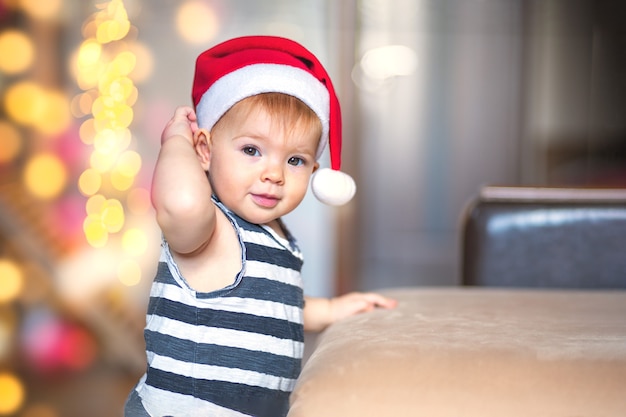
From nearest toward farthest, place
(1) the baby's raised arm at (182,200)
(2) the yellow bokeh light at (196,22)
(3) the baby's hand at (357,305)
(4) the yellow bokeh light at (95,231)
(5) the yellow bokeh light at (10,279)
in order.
Answer: (1) the baby's raised arm at (182,200) < (3) the baby's hand at (357,305) < (5) the yellow bokeh light at (10,279) < (4) the yellow bokeh light at (95,231) < (2) the yellow bokeh light at (196,22)

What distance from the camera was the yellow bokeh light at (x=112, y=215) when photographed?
112 inches

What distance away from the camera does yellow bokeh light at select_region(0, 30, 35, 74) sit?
2.85 m

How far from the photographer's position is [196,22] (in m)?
3.30

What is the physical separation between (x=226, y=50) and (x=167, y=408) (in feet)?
1.50

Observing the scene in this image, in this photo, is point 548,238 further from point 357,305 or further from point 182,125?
point 182,125

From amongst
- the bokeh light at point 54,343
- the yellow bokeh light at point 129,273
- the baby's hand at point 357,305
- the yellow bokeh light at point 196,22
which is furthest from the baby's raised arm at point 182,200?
the yellow bokeh light at point 196,22

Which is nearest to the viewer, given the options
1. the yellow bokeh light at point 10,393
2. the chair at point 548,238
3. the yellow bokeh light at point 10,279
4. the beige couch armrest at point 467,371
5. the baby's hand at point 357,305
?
the beige couch armrest at point 467,371

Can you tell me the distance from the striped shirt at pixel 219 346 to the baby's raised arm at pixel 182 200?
62mm

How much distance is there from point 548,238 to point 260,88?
2.71 feet

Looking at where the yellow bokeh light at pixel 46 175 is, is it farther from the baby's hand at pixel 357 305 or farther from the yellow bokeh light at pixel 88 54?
the baby's hand at pixel 357 305

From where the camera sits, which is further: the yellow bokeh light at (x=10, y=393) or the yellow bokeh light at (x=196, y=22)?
the yellow bokeh light at (x=196, y=22)

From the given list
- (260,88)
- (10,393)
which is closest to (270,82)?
(260,88)

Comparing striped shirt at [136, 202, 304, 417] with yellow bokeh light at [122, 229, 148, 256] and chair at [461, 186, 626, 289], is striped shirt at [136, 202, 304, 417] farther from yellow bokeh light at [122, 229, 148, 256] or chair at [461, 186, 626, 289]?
yellow bokeh light at [122, 229, 148, 256]

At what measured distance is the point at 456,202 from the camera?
13.1ft
